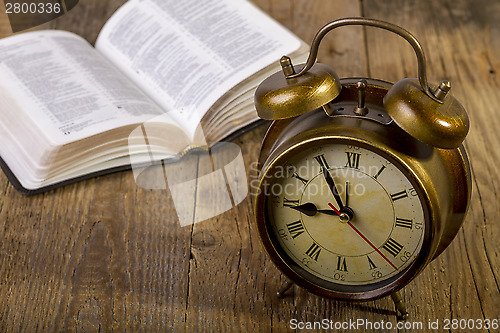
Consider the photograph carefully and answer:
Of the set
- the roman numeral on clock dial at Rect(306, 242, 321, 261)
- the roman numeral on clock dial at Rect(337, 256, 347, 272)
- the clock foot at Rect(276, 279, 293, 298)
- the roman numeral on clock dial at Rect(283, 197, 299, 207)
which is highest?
the roman numeral on clock dial at Rect(283, 197, 299, 207)

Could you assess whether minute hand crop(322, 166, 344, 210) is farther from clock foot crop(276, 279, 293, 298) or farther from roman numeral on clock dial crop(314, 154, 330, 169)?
clock foot crop(276, 279, 293, 298)

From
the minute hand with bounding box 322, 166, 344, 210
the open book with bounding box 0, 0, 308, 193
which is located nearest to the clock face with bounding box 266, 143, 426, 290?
the minute hand with bounding box 322, 166, 344, 210

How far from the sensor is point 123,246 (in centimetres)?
131

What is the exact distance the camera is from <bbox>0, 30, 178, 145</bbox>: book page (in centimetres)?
144

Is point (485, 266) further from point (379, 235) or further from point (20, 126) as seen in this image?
point (20, 126)

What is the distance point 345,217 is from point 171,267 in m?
0.42

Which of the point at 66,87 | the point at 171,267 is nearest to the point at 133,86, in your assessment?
the point at 66,87

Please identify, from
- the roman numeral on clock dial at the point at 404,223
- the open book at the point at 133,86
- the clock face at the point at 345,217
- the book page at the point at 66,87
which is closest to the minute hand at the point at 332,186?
the clock face at the point at 345,217

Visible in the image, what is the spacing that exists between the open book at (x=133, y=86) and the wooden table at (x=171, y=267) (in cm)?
8

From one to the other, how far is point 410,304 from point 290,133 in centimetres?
43

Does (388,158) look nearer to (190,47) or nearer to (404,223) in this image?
(404,223)

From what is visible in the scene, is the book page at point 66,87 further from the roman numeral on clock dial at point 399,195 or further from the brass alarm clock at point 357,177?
the roman numeral on clock dial at point 399,195

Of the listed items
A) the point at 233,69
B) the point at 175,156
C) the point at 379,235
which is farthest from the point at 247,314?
the point at 233,69

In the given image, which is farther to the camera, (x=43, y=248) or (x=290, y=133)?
(x=43, y=248)
